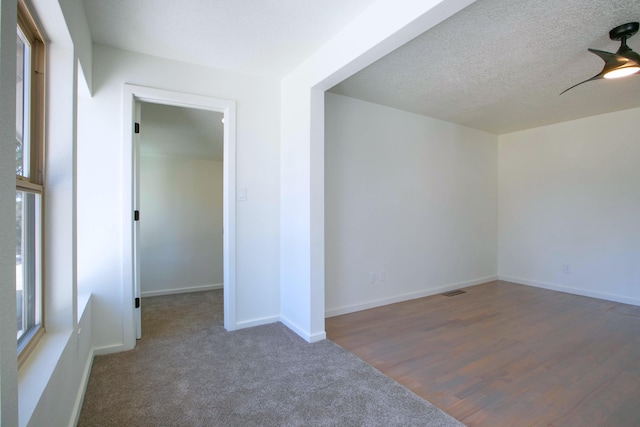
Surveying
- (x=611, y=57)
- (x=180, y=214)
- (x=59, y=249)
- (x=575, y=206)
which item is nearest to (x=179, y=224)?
(x=180, y=214)

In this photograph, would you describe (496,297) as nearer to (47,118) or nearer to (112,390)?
(112,390)

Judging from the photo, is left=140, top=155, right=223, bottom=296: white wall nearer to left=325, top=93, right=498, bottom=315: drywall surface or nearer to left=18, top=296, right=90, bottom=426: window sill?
left=325, top=93, right=498, bottom=315: drywall surface

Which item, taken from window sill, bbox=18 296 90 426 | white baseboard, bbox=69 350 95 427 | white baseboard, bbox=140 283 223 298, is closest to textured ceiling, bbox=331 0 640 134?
window sill, bbox=18 296 90 426

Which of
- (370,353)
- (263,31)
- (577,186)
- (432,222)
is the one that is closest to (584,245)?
(577,186)

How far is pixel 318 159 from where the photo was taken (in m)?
2.77

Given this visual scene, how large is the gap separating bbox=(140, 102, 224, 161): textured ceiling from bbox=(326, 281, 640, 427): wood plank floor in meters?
2.62

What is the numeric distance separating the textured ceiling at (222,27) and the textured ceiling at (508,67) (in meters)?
0.71

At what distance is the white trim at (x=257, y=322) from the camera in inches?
118

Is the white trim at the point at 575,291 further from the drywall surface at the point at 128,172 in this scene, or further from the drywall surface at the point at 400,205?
the drywall surface at the point at 128,172

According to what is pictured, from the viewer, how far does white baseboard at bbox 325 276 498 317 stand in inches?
137

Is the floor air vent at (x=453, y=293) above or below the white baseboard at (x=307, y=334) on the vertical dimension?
below

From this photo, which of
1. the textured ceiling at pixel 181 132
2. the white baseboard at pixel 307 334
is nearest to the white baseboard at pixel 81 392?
the white baseboard at pixel 307 334

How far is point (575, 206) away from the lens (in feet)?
14.6

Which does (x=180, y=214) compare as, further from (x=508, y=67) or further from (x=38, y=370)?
(x=508, y=67)
